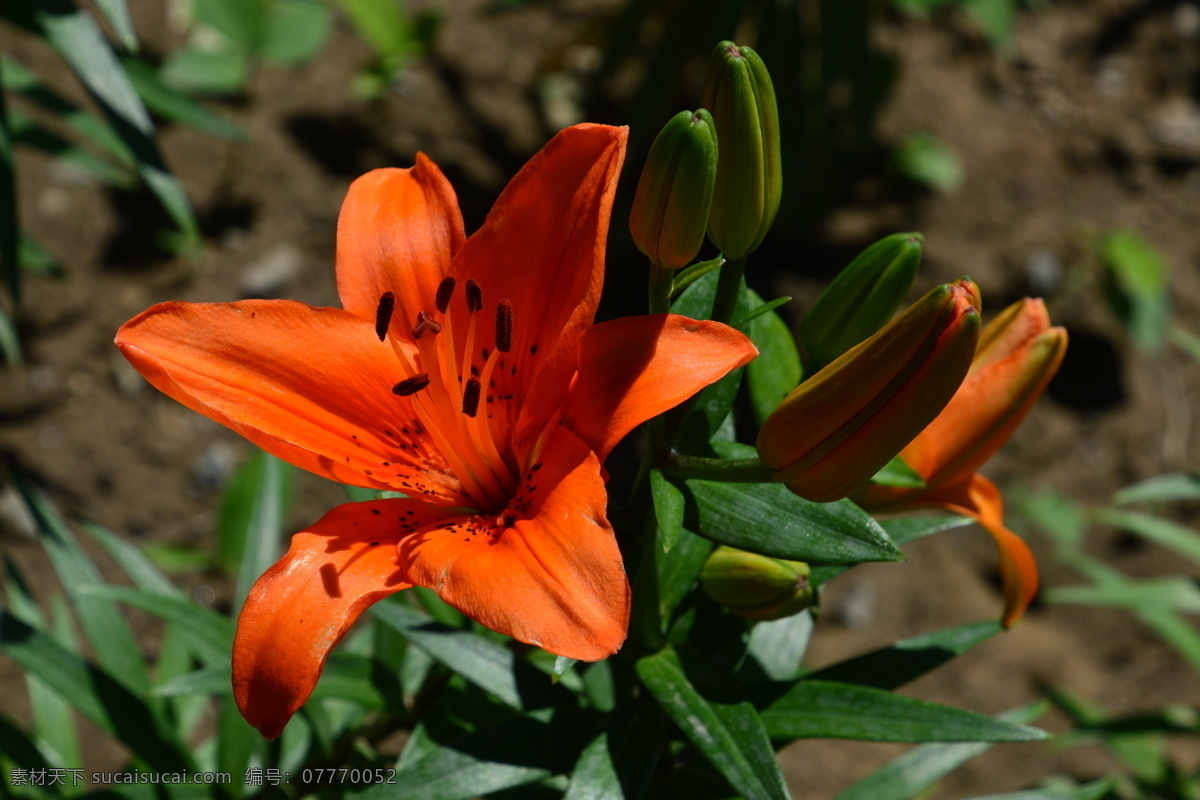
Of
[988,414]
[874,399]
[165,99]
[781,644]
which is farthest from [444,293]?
[165,99]

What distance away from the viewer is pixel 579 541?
31.1 inches

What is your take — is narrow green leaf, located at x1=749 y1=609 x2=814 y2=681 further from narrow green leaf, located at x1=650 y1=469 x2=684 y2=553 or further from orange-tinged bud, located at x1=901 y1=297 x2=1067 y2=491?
narrow green leaf, located at x1=650 y1=469 x2=684 y2=553

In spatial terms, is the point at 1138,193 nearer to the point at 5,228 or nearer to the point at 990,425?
the point at 990,425

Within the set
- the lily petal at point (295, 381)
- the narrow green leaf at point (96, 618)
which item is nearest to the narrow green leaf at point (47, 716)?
the narrow green leaf at point (96, 618)

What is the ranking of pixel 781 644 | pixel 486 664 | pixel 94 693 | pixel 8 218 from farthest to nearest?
1. pixel 8 218
2. pixel 94 693
3. pixel 781 644
4. pixel 486 664

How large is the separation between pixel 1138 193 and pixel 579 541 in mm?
3424

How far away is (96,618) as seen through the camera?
1557 mm

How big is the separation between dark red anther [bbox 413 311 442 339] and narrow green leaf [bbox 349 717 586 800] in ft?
1.34

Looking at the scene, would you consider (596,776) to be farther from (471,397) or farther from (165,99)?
(165,99)

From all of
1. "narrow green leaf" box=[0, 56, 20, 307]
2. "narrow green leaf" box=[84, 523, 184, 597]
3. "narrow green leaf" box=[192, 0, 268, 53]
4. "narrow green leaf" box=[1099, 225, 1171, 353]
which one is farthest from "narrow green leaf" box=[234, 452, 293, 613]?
"narrow green leaf" box=[1099, 225, 1171, 353]

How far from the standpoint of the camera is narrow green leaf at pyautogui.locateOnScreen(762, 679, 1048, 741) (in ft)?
3.20

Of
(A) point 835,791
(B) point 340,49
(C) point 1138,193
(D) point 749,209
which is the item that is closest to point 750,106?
(D) point 749,209

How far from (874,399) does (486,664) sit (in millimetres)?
570

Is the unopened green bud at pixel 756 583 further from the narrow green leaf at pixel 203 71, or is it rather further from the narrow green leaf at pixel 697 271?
the narrow green leaf at pixel 203 71
